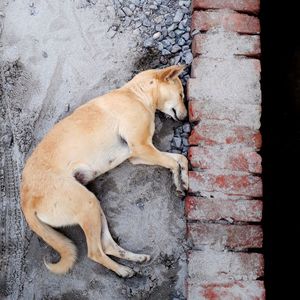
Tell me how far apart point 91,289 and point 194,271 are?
0.62 m

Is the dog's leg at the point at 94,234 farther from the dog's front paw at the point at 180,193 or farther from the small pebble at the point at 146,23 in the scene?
the small pebble at the point at 146,23

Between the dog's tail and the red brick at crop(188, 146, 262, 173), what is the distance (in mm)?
880

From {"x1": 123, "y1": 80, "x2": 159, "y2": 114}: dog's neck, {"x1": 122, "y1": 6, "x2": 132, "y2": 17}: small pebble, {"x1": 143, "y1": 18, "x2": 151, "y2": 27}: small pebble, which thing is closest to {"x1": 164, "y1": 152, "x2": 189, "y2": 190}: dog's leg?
{"x1": 123, "y1": 80, "x2": 159, "y2": 114}: dog's neck

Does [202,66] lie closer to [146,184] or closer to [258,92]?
[258,92]

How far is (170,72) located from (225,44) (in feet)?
1.42

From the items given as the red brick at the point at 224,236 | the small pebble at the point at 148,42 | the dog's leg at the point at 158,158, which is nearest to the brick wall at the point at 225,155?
the red brick at the point at 224,236

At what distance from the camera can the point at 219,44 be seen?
3869 mm

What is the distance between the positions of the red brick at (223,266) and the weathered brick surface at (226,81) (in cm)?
93

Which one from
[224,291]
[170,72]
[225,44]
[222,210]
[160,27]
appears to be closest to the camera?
[224,291]

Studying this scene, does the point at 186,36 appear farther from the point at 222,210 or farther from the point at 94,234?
the point at 94,234

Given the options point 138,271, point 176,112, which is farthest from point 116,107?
point 138,271

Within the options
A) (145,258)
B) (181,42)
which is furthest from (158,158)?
(181,42)

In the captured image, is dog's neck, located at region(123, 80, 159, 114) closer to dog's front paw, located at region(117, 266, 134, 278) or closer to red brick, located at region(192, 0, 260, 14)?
red brick, located at region(192, 0, 260, 14)

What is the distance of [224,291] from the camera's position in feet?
11.4
